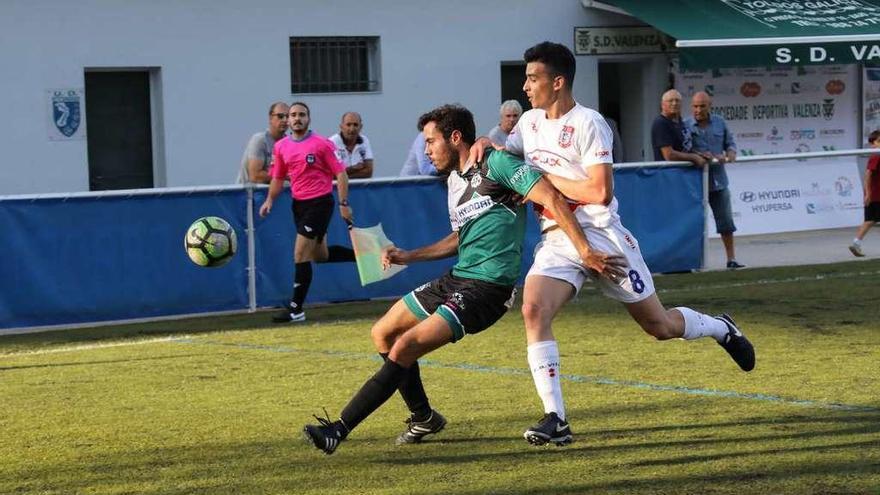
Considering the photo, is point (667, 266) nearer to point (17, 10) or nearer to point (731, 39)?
point (731, 39)

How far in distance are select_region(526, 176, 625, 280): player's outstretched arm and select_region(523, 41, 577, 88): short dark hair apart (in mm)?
583

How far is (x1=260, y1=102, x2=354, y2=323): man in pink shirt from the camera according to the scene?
14.0 meters

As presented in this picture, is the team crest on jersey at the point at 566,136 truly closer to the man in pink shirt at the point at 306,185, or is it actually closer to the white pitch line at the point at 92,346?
the white pitch line at the point at 92,346

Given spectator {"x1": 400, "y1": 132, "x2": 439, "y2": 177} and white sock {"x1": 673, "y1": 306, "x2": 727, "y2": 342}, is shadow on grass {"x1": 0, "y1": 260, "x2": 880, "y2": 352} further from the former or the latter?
white sock {"x1": 673, "y1": 306, "x2": 727, "y2": 342}

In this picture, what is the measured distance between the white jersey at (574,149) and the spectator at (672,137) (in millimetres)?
9389

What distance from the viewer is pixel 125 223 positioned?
1398 centimetres

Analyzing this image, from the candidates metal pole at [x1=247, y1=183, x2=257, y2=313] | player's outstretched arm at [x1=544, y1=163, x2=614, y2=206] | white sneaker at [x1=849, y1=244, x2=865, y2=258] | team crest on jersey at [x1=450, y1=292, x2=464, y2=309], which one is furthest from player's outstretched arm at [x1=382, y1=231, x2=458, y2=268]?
white sneaker at [x1=849, y1=244, x2=865, y2=258]

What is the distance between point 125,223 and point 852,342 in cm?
625

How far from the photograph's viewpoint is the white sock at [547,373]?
766 centimetres

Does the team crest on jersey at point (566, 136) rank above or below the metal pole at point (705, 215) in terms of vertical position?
above

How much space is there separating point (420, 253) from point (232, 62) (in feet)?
42.5

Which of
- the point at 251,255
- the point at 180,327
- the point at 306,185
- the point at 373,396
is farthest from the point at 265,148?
the point at 373,396

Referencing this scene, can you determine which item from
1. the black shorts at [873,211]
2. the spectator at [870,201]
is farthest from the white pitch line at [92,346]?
the black shorts at [873,211]

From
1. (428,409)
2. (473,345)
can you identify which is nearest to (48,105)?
(473,345)
